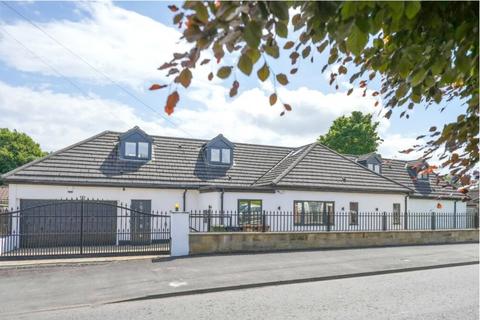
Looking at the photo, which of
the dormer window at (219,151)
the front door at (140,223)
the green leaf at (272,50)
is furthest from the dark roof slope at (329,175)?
the green leaf at (272,50)

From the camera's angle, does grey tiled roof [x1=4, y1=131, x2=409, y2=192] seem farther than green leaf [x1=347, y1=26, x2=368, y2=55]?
Yes

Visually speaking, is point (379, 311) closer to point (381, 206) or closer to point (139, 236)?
point (139, 236)

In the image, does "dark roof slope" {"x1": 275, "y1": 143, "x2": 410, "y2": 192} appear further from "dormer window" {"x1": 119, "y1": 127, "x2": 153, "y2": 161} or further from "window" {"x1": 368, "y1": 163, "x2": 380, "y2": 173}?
"dormer window" {"x1": 119, "y1": 127, "x2": 153, "y2": 161}

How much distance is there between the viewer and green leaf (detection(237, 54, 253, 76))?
75.7 inches

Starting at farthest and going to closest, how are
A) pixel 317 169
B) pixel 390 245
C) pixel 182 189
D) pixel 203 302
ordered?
pixel 317 169 < pixel 182 189 < pixel 390 245 < pixel 203 302

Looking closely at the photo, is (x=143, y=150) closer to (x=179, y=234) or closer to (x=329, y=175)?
(x=179, y=234)

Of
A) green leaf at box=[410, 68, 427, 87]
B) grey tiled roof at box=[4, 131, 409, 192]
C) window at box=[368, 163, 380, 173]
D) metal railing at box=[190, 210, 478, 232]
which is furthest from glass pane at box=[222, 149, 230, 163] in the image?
green leaf at box=[410, 68, 427, 87]

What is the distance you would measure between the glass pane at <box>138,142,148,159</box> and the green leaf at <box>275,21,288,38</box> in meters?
22.2

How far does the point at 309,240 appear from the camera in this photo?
16984 mm

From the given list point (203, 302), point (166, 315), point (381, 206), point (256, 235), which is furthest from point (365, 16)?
point (381, 206)

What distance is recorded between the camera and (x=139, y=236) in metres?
19.9

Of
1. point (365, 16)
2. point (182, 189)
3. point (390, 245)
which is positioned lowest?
point (390, 245)

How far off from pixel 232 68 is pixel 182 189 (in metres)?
21.0

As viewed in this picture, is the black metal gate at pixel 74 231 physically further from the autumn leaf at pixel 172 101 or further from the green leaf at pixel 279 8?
the green leaf at pixel 279 8
